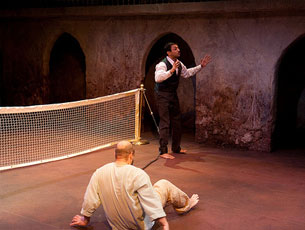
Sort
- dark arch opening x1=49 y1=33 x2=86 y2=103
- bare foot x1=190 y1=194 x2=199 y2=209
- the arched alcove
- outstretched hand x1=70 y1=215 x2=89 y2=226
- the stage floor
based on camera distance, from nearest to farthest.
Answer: outstretched hand x1=70 y1=215 x2=89 y2=226 → the stage floor → bare foot x1=190 y1=194 x2=199 y2=209 → the arched alcove → dark arch opening x1=49 y1=33 x2=86 y2=103

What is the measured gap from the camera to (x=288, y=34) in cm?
959

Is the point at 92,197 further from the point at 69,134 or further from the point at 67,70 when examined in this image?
the point at 67,70

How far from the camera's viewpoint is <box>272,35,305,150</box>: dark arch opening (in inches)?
411

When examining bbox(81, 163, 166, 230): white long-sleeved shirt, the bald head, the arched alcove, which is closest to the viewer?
bbox(81, 163, 166, 230): white long-sleeved shirt

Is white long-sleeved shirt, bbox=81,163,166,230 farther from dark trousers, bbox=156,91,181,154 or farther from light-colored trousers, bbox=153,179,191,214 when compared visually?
dark trousers, bbox=156,91,181,154

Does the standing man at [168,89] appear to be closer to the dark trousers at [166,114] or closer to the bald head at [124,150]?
the dark trousers at [166,114]

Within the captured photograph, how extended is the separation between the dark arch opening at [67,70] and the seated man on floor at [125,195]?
32.8 ft

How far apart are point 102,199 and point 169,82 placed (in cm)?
431

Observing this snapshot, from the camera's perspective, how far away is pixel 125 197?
201 inches

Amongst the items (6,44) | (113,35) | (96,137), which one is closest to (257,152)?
(96,137)

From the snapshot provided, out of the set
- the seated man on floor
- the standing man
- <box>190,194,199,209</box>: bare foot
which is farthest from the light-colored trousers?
the standing man

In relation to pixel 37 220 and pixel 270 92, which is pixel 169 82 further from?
pixel 37 220

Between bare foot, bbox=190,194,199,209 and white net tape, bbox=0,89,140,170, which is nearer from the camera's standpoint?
bare foot, bbox=190,194,199,209

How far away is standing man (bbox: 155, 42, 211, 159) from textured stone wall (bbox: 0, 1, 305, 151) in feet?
4.43
